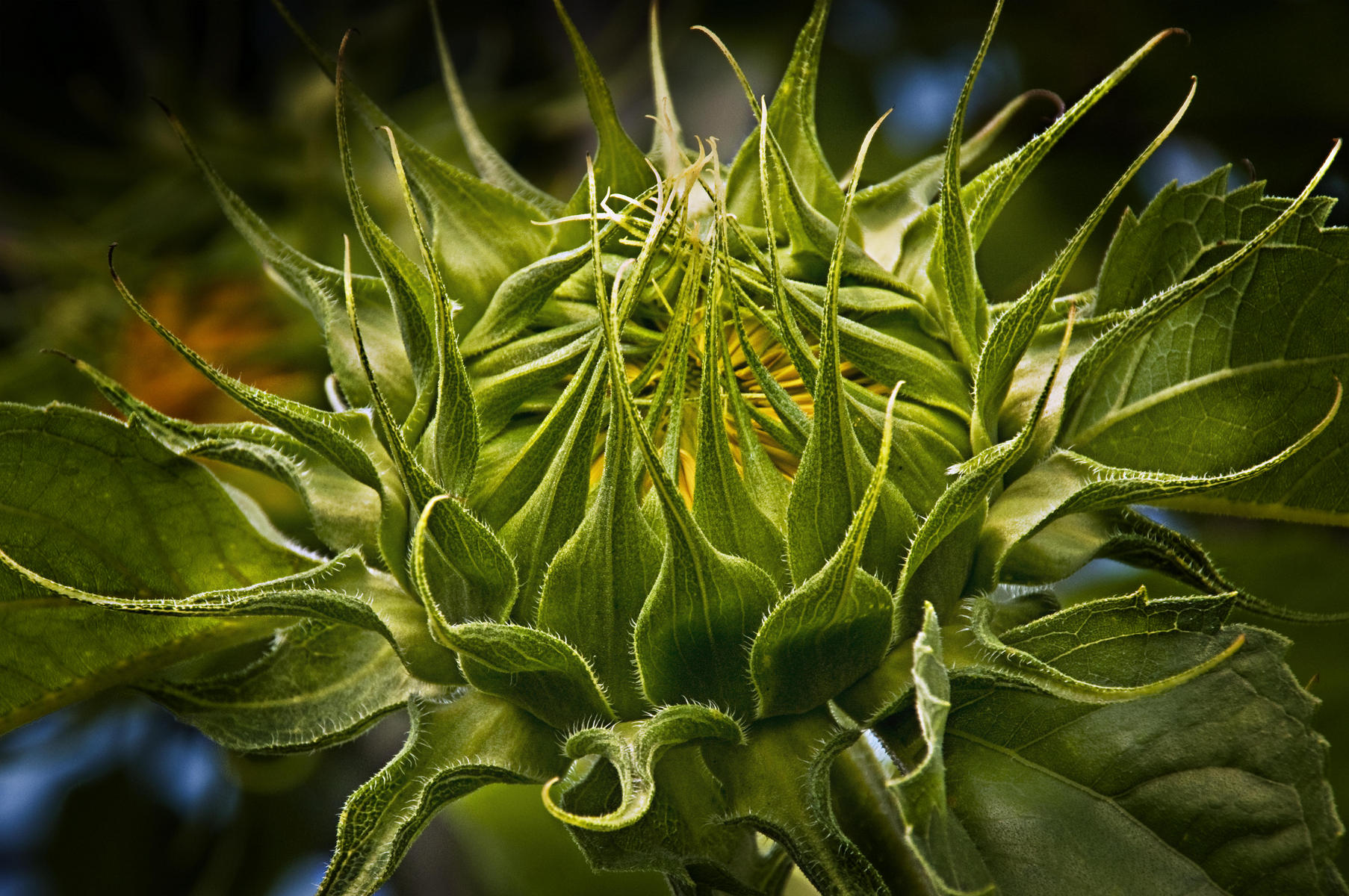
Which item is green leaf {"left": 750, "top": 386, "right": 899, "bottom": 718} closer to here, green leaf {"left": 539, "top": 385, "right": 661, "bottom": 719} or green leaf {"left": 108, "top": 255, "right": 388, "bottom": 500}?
green leaf {"left": 539, "top": 385, "right": 661, "bottom": 719}

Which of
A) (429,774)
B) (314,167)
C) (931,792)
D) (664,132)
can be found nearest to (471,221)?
(664,132)

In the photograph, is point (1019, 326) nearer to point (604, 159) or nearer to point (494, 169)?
point (604, 159)

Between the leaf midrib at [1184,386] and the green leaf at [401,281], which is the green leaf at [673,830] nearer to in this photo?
the green leaf at [401,281]

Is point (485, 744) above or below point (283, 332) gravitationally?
above

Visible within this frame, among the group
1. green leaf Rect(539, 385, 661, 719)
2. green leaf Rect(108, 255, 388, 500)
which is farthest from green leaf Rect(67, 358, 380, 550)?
green leaf Rect(539, 385, 661, 719)

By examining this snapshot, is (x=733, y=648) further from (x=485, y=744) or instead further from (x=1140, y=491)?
(x=1140, y=491)

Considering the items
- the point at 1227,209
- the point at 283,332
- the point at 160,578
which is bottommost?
the point at 283,332

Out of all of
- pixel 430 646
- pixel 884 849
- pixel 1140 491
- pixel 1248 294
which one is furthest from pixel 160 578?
pixel 1248 294
